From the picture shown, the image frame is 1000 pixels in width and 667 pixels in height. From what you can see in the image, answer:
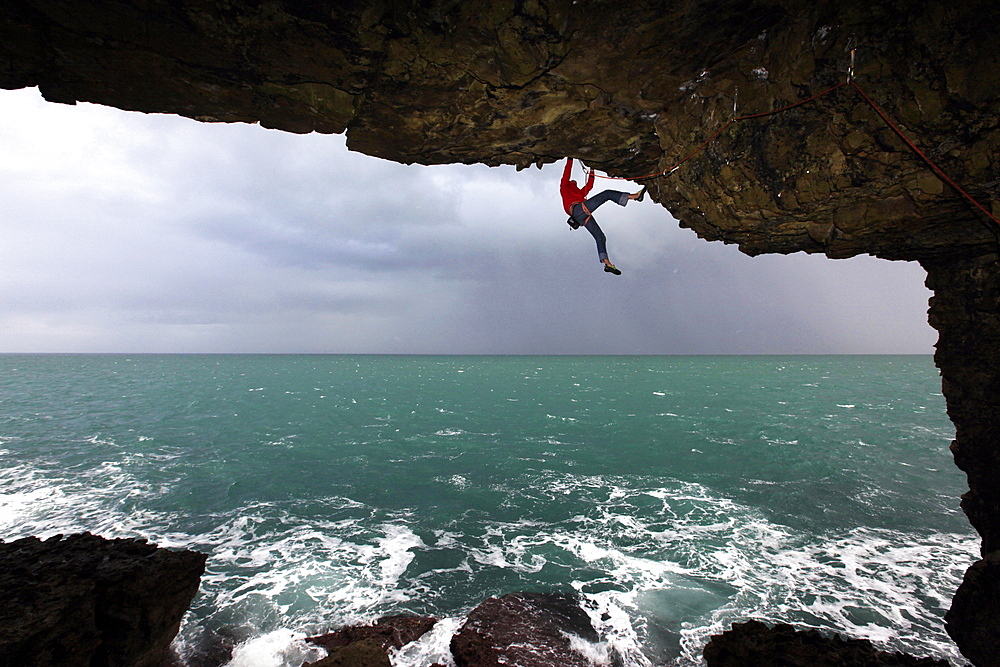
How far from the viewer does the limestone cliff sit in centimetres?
552

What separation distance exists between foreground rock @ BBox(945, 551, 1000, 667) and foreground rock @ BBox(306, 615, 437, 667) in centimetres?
1032

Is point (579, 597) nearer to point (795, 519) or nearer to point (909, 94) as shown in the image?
point (795, 519)

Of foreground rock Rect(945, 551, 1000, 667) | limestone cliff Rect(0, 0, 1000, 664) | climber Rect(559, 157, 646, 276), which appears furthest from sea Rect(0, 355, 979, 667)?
climber Rect(559, 157, 646, 276)

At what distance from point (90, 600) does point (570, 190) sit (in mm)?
12259

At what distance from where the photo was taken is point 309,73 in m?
6.81

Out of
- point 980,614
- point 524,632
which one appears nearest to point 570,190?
point 524,632

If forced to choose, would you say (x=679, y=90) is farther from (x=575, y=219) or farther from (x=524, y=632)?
(x=524, y=632)

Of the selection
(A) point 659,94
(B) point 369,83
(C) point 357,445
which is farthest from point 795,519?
(C) point 357,445

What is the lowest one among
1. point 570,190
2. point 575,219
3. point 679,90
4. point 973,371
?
point 973,371

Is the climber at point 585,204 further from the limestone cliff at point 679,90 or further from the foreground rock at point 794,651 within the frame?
the foreground rock at point 794,651

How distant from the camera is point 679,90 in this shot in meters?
7.46

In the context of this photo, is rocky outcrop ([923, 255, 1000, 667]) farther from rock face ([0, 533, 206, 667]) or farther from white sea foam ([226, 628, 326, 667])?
rock face ([0, 533, 206, 667])

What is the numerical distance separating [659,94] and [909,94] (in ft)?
11.8

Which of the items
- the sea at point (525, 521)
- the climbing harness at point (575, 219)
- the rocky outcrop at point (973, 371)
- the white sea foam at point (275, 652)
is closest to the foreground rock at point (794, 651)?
the sea at point (525, 521)
